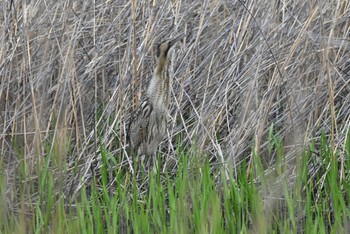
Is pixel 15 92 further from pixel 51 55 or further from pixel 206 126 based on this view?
pixel 206 126

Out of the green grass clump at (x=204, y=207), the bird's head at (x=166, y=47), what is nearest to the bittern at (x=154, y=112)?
the bird's head at (x=166, y=47)

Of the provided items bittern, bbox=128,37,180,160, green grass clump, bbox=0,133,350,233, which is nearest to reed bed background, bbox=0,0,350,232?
bittern, bbox=128,37,180,160

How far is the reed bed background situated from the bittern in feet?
0.23

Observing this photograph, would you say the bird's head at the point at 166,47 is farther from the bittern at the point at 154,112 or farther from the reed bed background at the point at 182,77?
the reed bed background at the point at 182,77

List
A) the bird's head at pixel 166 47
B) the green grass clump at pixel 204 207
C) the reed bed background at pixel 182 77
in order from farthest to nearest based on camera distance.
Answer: the reed bed background at pixel 182 77
the bird's head at pixel 166 47
the green grass clump at pixel 204 207

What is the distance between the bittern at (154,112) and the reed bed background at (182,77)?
69 millimetres

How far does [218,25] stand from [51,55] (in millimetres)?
753

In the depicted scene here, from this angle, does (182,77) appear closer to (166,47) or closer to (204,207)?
(166,47)

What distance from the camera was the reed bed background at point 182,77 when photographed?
11.2 feet

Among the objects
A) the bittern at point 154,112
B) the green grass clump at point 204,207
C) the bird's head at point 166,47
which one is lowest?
the green grass clump at point 204,207

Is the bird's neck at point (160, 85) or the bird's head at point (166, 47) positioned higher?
the bird's head at point (166, 47)

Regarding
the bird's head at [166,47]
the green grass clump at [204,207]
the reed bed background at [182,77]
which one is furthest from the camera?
the reed bed background at [182,77]

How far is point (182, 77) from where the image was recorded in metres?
3.70

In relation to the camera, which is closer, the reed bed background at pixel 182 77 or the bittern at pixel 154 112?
the bittern at pixel 154 112
